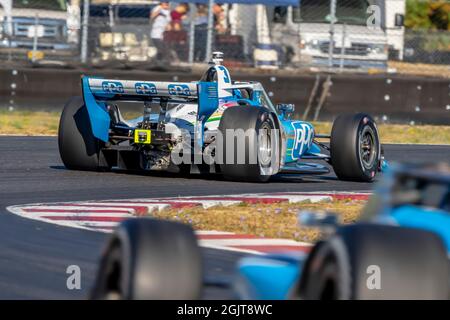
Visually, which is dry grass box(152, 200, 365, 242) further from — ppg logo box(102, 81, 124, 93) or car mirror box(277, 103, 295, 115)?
ppg logo box(102, 81, 124, 93)

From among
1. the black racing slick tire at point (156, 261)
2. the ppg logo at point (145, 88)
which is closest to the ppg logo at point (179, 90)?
the ppg logo at point (145, 88)

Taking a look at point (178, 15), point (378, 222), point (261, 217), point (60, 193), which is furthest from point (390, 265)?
point (178, 15)

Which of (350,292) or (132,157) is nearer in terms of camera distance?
(350,292)

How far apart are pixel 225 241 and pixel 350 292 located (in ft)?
17.5

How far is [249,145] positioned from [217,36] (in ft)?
36.8

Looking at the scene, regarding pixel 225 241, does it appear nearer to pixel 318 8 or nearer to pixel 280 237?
pixel 280 237

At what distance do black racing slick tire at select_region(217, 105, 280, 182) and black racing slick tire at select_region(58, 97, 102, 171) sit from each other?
5.36 ft

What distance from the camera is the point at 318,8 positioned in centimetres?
2675

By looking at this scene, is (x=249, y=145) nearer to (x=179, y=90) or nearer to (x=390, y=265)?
(x=179, y=90)

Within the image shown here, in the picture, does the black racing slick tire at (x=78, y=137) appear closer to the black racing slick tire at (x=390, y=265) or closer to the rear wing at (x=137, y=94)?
the rear wing at (x=137, y=94)

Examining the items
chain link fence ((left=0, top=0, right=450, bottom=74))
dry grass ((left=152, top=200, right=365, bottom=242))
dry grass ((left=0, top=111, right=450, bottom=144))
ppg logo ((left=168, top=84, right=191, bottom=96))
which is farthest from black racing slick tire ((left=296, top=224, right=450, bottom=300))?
chain link fence ((left=0, top=0, right=450, bottom=74))

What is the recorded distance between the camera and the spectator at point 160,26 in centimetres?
2516

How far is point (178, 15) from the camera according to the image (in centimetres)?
2712
